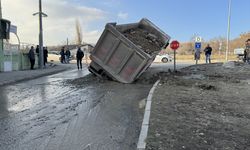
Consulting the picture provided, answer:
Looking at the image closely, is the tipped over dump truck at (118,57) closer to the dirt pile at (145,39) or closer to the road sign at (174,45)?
the dirt pile at (145,39)

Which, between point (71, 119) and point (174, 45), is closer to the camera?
point (71, 119)

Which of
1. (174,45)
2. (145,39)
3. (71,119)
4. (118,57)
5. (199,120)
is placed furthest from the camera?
(174,45)

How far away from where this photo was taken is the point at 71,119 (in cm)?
834

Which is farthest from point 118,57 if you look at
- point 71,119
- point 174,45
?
point 174,45

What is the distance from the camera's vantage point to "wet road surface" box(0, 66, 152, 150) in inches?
251

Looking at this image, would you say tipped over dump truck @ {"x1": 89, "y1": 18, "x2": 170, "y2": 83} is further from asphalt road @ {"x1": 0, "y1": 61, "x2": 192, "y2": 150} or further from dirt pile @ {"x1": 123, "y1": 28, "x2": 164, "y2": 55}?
asphalt road @ {"x1": 0, "y1": 61, "x2": 192, "y2": 150}

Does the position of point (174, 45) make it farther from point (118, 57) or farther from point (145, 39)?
point (118, 57)

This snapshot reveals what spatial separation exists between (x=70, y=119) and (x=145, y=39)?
11230 mm

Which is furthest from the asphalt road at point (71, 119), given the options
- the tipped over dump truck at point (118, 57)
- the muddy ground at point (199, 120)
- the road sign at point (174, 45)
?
the road sign at point (174, 45)

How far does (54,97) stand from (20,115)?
3.22 metres

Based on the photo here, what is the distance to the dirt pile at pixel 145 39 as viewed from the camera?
17.4m

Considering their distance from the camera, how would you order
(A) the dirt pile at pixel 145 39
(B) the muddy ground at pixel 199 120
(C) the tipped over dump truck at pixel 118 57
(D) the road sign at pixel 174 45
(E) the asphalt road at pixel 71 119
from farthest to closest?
(D) the road sign at pixel 174 45, (A) the dirt pile at pixel 145 39, (C) the tipped over dump truck at pixel 118 57, (E) the asphalt road at pixel 71 119, (B) the muddy ground at pixel 199 120

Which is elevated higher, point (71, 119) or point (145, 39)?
point (145, 39)

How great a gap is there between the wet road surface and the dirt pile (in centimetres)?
419
